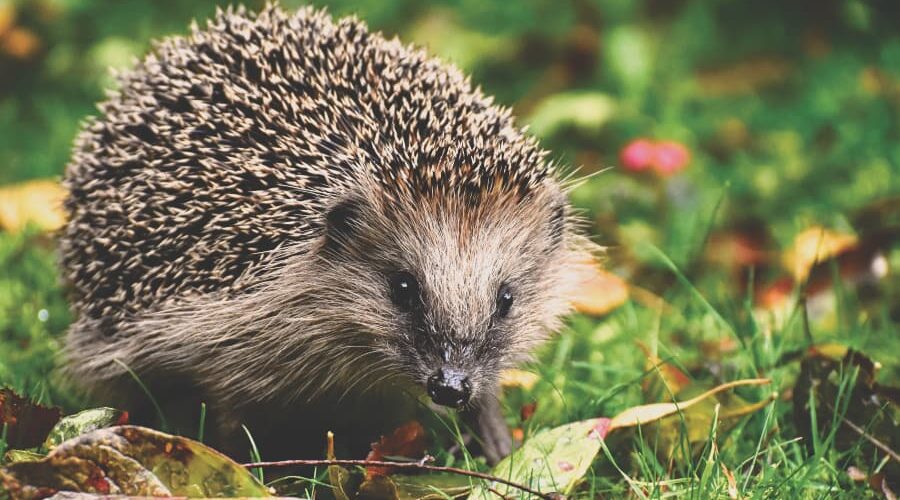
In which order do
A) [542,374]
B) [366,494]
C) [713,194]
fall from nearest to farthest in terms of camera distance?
[366,494]
[542,374]
[713,194]

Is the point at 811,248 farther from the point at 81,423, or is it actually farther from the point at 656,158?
the point at 81,423

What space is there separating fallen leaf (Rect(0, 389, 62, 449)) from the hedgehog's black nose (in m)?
0.92

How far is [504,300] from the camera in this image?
2855 mm

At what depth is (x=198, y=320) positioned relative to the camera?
9.39 ft

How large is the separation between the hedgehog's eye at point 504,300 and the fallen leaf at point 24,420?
119 centimetres

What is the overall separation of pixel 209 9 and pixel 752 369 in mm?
4167

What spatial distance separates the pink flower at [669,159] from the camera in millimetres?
4766

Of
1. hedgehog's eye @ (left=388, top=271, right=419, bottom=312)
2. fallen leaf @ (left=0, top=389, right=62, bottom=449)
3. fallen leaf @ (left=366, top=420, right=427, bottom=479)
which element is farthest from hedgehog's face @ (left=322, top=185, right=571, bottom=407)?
fallen leaf @ (left=0, top=389, right=62, bottom=449)

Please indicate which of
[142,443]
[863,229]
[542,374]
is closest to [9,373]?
[142,443]

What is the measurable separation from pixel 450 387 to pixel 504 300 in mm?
432

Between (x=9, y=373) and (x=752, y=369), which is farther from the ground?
(x=9, y=373)

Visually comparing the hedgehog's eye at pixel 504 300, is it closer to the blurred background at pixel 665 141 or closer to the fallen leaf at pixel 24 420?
the blurred background at pixel 665 141

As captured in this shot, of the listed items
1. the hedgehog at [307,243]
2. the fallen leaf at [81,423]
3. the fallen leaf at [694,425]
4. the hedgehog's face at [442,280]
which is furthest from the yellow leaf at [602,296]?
the fallen leaf at [81,423]

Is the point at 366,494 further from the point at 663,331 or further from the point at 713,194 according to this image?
the point at 713,194
